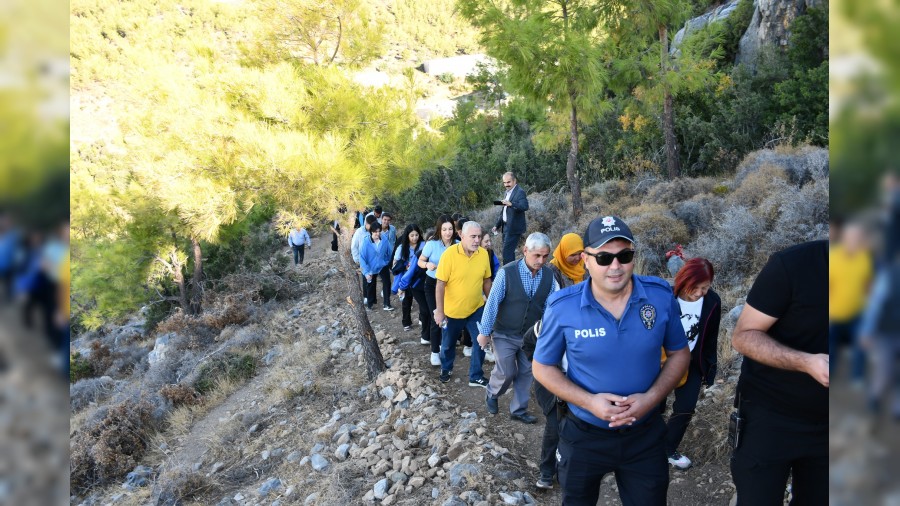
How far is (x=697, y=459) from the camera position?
4.21 metres

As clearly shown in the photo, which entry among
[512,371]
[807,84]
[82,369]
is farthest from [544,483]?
[82,369]

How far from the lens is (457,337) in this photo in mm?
6199

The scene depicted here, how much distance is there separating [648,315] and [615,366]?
0.95 ft

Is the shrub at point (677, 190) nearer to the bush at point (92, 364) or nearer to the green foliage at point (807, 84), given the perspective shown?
the green foliage at point (807, 84)

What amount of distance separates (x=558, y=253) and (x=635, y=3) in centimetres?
906

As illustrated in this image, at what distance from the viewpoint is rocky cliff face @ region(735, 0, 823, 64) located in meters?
13.9

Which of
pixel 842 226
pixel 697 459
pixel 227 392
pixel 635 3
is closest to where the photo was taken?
pixel 842 226

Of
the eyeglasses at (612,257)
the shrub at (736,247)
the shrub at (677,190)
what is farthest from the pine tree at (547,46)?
the eyeglasses at (612,257)

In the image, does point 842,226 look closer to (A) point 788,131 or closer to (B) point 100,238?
(A) point 788,131

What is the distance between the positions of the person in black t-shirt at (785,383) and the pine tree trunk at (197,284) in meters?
16.2

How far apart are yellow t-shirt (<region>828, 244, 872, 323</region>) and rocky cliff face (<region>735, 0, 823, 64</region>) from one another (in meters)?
16.5

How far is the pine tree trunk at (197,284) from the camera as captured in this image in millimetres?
15945

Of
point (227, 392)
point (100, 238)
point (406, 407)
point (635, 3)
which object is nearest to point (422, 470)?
point (406, 407)

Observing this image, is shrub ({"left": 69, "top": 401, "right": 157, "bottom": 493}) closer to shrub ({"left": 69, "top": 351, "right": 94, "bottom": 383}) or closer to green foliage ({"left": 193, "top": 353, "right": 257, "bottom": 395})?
green foliage ({"left": 193, "top": 353, "right": 257, "bottom": 395})
